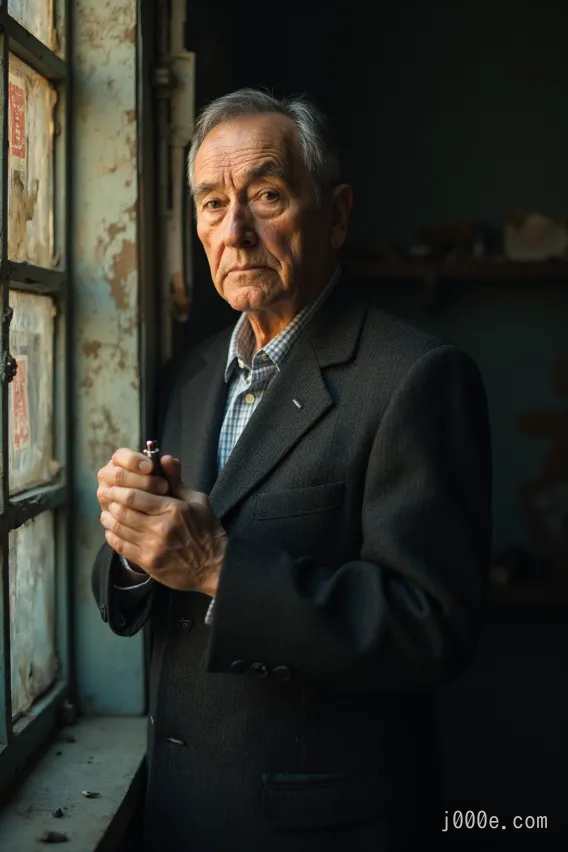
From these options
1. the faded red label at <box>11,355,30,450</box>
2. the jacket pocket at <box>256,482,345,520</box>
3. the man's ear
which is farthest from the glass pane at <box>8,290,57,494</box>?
the man's ear

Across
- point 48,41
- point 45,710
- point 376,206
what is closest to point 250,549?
point 45,710

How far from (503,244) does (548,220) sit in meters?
0.18

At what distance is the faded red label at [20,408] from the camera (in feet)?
A: 5.04

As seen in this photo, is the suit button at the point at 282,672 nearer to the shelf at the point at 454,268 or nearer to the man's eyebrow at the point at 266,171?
the man's eyebrow at the point at 266,171

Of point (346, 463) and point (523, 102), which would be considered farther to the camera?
point (523, 102)

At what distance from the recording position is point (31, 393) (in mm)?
1634

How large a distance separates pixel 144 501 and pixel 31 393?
442 mm

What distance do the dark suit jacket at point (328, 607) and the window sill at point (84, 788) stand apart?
7 cm

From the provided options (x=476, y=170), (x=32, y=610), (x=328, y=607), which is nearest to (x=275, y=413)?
(x=328, y=607)

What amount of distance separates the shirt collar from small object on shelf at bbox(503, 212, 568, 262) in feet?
5.45

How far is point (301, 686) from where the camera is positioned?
4.81 feet

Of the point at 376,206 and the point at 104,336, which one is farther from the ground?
the point at 376,206

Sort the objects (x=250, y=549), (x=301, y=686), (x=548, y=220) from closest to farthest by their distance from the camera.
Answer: (x=250, y=549) < (x=301, y=686) < (x=548, y=220)

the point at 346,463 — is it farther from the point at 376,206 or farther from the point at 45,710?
the point at 376,206
